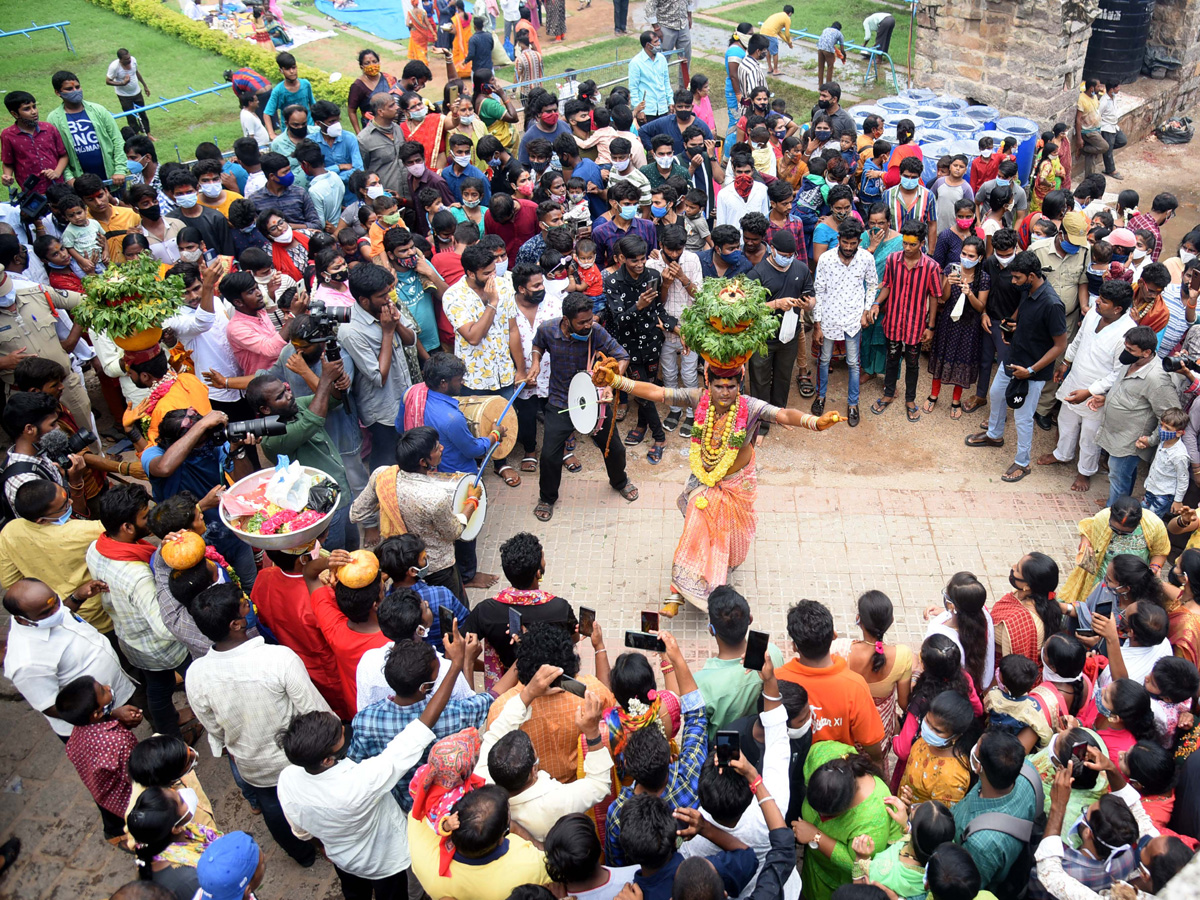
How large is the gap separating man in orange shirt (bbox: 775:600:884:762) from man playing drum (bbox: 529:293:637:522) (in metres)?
3.11

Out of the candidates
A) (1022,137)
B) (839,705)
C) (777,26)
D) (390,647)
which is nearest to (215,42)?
(777,26)

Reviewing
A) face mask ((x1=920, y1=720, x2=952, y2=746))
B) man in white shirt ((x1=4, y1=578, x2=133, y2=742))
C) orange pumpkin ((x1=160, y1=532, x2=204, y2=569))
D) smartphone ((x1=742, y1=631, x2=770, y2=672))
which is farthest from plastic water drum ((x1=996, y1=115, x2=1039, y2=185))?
man in white shirt ((x1=4, y1=578, x2=133, y2=742))

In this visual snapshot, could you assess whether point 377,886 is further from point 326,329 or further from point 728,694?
point 326,329

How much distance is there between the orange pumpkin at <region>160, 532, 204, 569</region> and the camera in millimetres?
5082

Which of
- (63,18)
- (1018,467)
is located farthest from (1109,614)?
(63,18)

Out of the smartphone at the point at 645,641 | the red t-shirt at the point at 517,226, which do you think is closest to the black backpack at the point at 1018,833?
the smartphone at the point at 645,641

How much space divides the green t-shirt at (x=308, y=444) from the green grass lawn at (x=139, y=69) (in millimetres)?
10172

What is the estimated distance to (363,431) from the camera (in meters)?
7.66

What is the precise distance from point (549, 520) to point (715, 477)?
191cm

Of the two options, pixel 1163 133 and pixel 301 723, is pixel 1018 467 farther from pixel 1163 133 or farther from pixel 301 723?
pixel 1163 133

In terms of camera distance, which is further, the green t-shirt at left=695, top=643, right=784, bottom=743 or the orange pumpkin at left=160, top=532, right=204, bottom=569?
the orange pumpkin at left=160, top=532, right=204, bottom=569

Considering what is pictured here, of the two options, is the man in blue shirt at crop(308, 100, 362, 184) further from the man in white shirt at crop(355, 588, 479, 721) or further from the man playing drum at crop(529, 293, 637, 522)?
the man in white shirt at crop(355, 588, 479, 721)

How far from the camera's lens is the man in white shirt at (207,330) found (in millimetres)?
6988

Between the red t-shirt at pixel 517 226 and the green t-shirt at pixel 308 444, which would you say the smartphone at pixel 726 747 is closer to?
the green t-shirt at pixel 308 444
